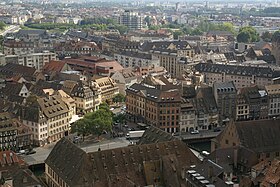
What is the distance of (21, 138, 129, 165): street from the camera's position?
8329cm

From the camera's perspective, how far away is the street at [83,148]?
8329 cm

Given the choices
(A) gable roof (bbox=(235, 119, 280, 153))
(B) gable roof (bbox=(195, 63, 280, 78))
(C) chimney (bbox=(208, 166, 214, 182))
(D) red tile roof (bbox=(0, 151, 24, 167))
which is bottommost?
(B) gable roof (bbox=(195, 63, 280, 78))

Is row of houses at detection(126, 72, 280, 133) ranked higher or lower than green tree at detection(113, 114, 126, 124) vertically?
higher

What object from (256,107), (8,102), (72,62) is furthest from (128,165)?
(72,62)

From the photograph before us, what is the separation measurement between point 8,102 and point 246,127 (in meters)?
45.9

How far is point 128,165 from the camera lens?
65125 millimetres

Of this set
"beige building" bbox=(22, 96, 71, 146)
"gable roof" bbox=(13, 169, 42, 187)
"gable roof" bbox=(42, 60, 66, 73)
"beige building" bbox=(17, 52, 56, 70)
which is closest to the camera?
"gable roof" bbox=(13, 169, 42, 187)

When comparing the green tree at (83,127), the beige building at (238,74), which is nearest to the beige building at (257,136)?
the green tree at (83,127)

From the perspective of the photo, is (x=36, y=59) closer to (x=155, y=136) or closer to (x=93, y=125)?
(x=93, y=125)

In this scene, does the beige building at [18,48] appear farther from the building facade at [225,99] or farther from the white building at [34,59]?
the building facade at [225,99]

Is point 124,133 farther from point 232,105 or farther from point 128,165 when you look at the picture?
point 128,165

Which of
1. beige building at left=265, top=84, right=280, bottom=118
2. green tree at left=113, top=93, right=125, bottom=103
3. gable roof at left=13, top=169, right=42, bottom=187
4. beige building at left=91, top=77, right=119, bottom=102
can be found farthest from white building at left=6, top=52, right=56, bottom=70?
gable roof at left=13, top=169, right=42, bottom=187

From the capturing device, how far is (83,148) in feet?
290

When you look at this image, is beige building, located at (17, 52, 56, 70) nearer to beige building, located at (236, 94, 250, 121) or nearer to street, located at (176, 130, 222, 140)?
beige building, located at (236, 94, 250, 121)
